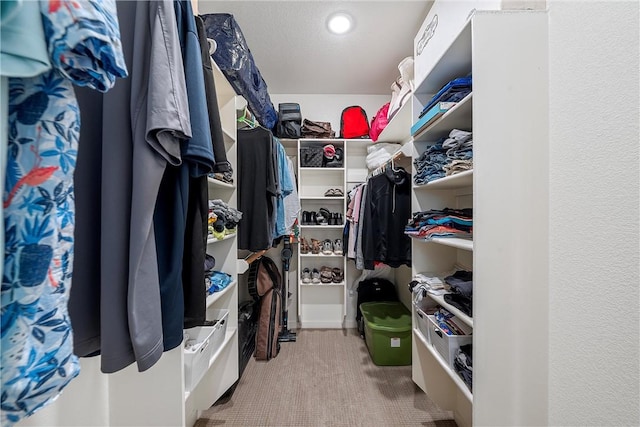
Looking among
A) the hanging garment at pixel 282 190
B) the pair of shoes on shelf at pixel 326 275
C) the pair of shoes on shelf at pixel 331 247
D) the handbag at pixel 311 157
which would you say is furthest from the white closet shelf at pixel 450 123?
the pair of shoes on shelf at pixel 326 275

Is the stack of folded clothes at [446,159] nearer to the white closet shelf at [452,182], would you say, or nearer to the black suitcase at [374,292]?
the white closet shelf at [452,182]

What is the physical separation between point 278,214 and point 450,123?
1.27m

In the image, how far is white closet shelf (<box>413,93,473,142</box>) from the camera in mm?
962

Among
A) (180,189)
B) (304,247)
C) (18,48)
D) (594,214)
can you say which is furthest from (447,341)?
(304,247)

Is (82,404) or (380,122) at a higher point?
(380,122)

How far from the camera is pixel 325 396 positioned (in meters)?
1.55

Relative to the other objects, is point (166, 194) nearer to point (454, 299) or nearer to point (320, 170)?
point (454, 299)

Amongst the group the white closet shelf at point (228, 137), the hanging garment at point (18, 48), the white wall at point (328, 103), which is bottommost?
the hanging garment at point (18, 48)

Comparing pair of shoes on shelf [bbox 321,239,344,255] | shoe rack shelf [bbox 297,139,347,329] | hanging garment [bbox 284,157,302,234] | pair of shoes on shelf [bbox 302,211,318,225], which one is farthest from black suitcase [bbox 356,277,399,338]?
hanging garment [bbox 284,157,302,234]

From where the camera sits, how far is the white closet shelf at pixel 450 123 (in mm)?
962

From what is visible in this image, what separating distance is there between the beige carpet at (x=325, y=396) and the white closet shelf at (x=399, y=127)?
1.96m

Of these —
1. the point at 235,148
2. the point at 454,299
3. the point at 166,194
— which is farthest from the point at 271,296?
the point at 166,194

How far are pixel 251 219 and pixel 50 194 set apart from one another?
1.16 metres

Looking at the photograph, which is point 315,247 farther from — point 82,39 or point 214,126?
point 82,39
